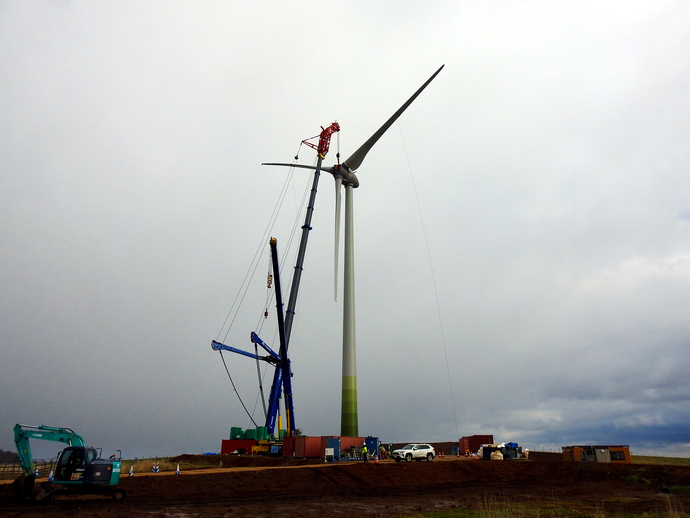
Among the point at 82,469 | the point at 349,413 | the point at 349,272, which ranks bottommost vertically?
the point at 82,469

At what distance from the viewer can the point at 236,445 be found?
5628 cm

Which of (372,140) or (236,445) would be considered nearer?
(236,445)

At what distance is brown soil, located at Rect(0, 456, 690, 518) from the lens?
23625mm

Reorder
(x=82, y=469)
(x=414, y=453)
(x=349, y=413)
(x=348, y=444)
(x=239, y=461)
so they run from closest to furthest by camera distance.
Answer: (x=82, y=469)
(x=414, y=453)
(x=239, y=461)
(x=348, y=444)
(x=349, y=413)

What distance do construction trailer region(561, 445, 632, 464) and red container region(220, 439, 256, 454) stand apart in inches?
1415

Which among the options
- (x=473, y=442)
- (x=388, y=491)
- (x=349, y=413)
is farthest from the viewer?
(x=473, y=442)

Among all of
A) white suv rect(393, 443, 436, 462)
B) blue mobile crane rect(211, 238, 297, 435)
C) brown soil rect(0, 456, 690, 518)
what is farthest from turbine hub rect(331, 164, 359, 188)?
brown soil rect(0, 456, 690, 518)

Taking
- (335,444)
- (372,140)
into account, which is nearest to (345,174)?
(372,140)

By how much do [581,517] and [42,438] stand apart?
28.2m

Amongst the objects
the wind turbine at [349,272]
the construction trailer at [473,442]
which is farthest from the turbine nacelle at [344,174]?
the construction trailer at [473,442]

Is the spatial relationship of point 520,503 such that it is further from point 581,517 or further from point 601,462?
point 601,462

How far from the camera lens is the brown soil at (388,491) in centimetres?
2362

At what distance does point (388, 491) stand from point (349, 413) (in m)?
22.0

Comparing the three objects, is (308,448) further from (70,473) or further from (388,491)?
(70,473)
